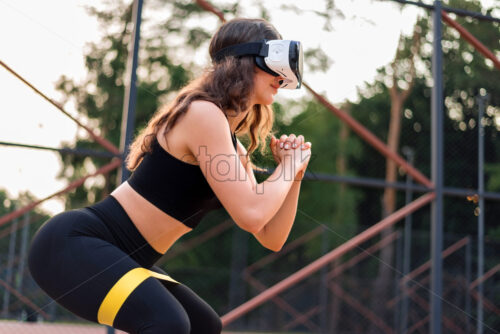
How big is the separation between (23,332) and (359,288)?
580 centimetres

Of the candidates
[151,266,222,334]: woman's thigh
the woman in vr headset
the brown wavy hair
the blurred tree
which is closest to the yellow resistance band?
the woman in vr headset

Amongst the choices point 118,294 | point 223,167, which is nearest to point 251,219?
point 223,167

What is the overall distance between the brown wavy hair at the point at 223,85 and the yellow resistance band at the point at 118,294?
0.39m

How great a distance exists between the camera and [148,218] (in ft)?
5.62

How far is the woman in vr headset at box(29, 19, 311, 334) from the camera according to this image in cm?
155

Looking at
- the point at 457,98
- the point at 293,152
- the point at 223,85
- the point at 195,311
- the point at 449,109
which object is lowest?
the point at 195,311

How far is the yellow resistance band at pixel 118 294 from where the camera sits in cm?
153

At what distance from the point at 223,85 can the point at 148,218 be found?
440 mm

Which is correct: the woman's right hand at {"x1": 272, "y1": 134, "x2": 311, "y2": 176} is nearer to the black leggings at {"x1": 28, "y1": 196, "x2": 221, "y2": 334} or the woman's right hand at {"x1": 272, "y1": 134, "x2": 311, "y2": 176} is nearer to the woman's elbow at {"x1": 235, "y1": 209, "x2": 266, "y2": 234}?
the woman's elbow at {"x1": 235, "y1": 209, "x2": 266, "y2": 234}

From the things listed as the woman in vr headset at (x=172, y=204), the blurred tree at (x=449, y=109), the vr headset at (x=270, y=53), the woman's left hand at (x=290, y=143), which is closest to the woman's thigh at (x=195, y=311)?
the woman in vr headset at (x=172, y=204)

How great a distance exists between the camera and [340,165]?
1945cm

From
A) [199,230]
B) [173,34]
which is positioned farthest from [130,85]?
[173,34]

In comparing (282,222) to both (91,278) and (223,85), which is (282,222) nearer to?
(223,85)

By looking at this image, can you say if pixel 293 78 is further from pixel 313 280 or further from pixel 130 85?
pixel 313 280
